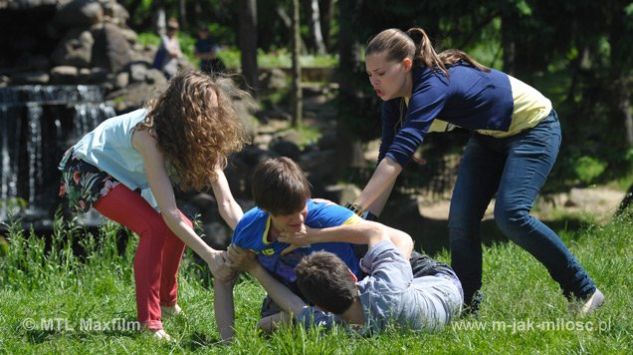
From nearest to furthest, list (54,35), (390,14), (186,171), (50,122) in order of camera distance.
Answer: (186,171) → (390,14) → (50,122) → (54,35)

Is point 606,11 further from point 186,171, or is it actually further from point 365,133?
point 186,171

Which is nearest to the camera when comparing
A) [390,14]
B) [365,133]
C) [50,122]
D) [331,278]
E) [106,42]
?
[331,278]

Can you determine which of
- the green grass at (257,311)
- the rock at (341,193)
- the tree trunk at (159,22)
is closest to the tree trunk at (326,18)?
the tree trunk at (159,22)

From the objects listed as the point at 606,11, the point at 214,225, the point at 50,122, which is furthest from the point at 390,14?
the point at 50,122

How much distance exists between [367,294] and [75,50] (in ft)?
44.1

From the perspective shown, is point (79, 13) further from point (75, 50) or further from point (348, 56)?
point (348, 56)

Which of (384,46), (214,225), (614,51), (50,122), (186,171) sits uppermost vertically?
(384,46)

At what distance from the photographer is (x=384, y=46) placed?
13.9 ft

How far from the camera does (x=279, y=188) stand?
12.4ft

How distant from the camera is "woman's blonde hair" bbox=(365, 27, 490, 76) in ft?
13.9

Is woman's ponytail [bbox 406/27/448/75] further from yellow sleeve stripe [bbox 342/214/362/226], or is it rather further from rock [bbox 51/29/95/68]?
rock [bbox 51/29/95/68]

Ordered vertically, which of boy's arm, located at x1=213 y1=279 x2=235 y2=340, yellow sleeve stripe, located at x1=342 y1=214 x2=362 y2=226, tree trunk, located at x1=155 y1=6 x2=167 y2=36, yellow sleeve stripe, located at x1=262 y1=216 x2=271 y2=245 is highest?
yellow sleeve stripe, located at x1=342 y1=214 x2=362 y2=226

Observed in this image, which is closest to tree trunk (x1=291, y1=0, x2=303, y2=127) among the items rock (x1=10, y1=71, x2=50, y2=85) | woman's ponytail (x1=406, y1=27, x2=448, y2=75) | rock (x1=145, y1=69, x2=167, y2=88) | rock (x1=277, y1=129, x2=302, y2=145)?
rock (x1=277, y1=129, x2=302, y2=145)

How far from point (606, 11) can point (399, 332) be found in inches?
293
